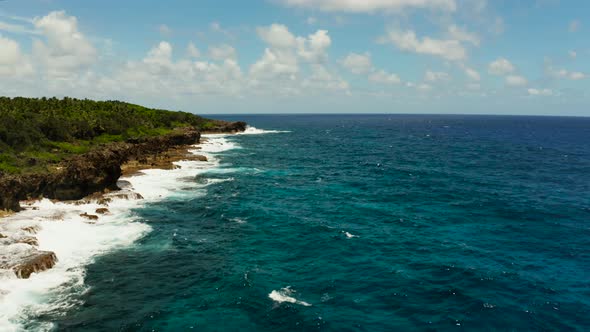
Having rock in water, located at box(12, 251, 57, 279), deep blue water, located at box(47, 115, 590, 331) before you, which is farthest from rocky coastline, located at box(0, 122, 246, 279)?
deep blue water, located at box(47, 115, 590, 331)

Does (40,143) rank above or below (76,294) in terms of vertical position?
above

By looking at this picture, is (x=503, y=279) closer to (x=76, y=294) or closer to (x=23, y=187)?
(x=76, y=294)

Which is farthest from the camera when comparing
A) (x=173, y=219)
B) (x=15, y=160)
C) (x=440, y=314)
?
(x=15, y=160)

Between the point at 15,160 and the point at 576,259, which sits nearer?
the point at 576,259

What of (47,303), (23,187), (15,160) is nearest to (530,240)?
(47,303)

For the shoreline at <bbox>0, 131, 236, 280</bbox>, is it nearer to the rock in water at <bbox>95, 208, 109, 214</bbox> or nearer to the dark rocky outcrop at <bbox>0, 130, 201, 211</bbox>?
the rock in water at <bbox>95, 208, 109, 214</bbox>

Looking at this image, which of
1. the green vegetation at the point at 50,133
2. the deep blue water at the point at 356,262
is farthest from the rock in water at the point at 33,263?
the green vegetation at the point at 50,133

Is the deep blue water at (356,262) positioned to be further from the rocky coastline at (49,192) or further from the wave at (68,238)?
the rocky coastline at (49,192)
